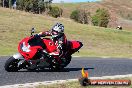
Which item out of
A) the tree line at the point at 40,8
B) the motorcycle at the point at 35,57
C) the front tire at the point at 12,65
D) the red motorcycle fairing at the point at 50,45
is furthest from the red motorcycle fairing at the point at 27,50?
the tree line at the point at 40,8

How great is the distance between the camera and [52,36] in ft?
49.1

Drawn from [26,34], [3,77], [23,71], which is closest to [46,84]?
[3,77]

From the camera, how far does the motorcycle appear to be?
46.8 ft

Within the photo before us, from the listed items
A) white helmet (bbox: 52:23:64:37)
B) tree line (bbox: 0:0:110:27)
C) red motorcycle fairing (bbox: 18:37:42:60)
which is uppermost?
white helmet (bbox: 52:23:64:37)

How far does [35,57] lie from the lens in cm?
1452

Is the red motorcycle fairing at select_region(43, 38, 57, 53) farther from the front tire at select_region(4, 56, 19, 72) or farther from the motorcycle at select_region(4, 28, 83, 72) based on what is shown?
the front tire at select_region(4, 56, 19, 72)

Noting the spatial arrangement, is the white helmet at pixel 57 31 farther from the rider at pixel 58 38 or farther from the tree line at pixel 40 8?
the tree line at pixel 40 8

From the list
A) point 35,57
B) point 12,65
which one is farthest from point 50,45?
point 12,65

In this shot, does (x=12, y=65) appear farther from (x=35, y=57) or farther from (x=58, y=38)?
(x=58, y=38)

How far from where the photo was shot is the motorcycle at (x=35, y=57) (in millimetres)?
14250

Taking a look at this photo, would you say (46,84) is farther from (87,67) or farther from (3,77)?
(87,67)

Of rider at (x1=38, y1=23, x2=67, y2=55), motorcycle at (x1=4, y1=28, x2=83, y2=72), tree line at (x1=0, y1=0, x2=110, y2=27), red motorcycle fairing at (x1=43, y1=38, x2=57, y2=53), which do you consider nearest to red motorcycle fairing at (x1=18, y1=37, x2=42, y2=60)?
motorcycle at (x1=4, y1=28, x2=83, y2=72)

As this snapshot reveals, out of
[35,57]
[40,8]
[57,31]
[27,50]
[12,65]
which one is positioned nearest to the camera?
[12,65]

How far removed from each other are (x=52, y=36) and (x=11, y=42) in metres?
24.8
